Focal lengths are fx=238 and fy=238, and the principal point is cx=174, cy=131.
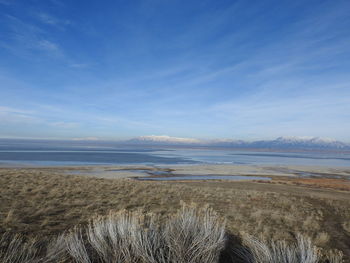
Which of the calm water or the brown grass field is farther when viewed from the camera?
the calm water

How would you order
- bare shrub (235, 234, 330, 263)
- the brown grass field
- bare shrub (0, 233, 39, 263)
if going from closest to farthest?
1. bare shrub (0, 233, 39, 263)
2. bare shrub (235, 234, 330, 263)
3. the brown grass field

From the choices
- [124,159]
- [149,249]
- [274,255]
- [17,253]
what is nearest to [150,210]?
[149,249]

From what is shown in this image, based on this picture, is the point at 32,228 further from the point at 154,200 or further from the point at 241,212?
the point at 241,212

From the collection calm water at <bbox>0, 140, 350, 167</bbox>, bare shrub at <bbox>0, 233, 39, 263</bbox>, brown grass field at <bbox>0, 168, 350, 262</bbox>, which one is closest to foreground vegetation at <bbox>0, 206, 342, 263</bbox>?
bare shrub at <bbox>0, 233, 39, 263</bbox>

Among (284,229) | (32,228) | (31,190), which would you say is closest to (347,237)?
(284,229)

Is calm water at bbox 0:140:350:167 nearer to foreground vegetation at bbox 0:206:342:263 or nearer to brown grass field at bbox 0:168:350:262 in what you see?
brown grass field at bbox 0:168:350:262

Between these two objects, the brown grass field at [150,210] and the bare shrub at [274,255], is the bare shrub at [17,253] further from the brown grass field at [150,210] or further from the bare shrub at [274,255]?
the bare shrub at [274,255]

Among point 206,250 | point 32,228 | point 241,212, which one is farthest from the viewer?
point 241,212

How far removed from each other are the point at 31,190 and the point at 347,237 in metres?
15.1

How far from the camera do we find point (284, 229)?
945 cm

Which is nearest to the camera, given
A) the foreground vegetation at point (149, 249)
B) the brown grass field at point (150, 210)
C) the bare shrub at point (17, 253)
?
the bare shrub at point (17, 253)

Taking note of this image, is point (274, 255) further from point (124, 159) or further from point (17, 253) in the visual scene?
point (124, 159)

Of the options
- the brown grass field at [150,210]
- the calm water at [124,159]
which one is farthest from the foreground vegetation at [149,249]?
the calm water at [124,159]

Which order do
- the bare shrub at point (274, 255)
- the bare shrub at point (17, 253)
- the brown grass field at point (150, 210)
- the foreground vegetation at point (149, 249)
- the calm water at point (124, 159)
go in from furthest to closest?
the calm water at point (124, 159) → the brown grass field at point (150, 210) → the bare shrub at point (274, 255) → the foreground vegetation at point (149, 249) → the bare shrub at point (17, 253)
